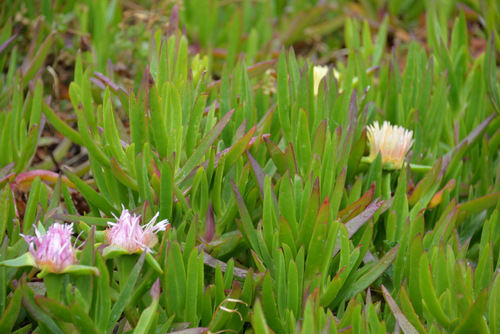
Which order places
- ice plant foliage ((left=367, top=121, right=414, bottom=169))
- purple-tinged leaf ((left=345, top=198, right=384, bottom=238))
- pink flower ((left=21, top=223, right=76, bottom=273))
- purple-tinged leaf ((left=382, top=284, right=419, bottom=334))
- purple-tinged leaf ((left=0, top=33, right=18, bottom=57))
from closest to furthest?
1. pink flower ((left=21, top=223, right=76, bottom=273))
2. purple-tinged leaf ((left=382, top=284, right=419, bottom=334))
3. purple-tinged leaf ((left=345, top=198, right=384, bottom=238))
4. ice plant foliage ((left=367, top=121, right=414, bottom=169))
5. purple-tinged leaf ((left=0, top=33, right=18, bottom=57))

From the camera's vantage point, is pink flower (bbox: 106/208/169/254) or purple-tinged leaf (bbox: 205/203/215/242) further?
purple-tinged leaf (bbox: 205/203/215/242)

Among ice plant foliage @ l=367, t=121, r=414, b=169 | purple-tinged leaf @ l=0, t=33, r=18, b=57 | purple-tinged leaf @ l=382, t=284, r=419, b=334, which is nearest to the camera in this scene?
purple-tinged leaf @ l=382, t=284, r=419, b=334

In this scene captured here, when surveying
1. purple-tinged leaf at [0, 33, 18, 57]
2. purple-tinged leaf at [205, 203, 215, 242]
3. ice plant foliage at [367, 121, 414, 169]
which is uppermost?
purple-tinged leaf at [0, 33, 18, 57]

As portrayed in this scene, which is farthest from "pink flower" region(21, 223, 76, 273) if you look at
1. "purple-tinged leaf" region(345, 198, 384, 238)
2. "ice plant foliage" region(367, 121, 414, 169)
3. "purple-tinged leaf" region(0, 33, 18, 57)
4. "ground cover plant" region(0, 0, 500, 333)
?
"purple-tinged leaf" region(0, 33, 18, 57)

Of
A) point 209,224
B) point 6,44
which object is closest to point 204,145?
point 209,224

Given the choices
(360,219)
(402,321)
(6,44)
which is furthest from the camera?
(6,44)

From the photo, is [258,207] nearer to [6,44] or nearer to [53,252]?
[53,252]

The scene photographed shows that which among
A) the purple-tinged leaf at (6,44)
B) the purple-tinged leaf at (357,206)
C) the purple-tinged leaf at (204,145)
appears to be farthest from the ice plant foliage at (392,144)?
the purple-tinged leaf at (6,44)

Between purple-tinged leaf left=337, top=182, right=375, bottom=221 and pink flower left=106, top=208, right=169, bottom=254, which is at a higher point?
pink flower left=106, top=208, right=169, bottom=254

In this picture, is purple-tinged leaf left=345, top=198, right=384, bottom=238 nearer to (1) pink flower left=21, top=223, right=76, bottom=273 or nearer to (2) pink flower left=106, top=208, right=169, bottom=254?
(2) pink flower left=106, top=208, right=169, bottom=254
